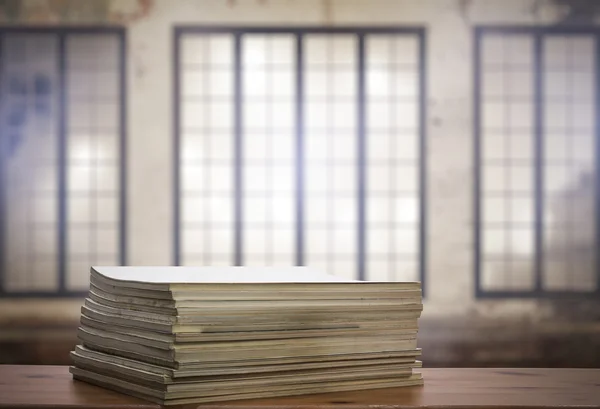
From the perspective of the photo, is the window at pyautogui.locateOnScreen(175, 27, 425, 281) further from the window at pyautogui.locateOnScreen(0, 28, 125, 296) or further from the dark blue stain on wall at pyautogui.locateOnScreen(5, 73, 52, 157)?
the dark blue stain on wall at pyautogui.locateOnScreen(5, 73, 52, 157)

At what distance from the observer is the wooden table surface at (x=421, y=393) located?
1107 millimetres

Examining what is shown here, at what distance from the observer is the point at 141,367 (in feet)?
3.72

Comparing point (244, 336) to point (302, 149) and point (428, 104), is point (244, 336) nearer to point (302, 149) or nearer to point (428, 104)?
point (302, 149)

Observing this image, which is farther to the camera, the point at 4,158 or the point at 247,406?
the point at 4,158

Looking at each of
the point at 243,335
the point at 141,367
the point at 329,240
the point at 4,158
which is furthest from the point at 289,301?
the point at 4,158

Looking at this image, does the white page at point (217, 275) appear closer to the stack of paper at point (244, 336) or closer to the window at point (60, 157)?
the stack of paper at point (244, 336)

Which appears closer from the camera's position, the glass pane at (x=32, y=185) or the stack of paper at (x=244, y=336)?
the stack of paper at (x=244, y=336)

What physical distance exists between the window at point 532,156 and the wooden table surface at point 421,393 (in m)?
6.93

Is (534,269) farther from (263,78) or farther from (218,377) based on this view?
(218,377)

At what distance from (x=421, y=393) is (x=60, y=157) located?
7281 millimetres

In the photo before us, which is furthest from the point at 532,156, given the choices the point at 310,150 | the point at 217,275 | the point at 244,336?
the point at 244,336

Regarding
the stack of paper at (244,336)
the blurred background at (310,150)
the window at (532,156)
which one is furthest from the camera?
the window at (532,156)

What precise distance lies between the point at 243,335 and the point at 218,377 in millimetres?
62

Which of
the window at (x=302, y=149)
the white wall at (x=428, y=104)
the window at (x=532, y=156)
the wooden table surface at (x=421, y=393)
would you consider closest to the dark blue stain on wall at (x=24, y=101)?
the white wall at (x=428, y=104)
